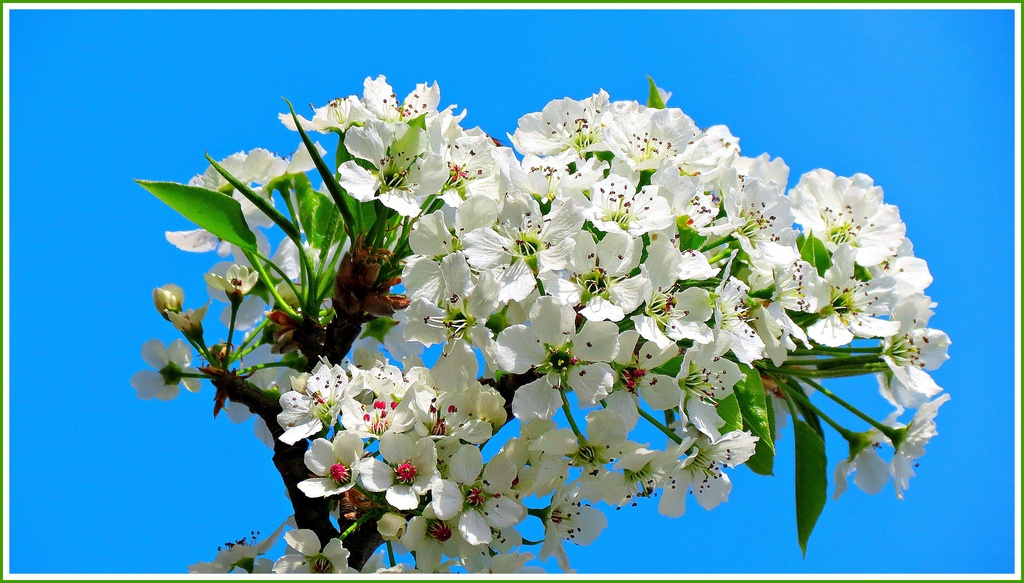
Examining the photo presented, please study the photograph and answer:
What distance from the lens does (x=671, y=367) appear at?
134cm

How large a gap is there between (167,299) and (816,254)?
123 centimetres

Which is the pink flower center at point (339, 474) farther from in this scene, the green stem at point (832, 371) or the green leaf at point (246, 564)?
the green stem at point (832, 371)

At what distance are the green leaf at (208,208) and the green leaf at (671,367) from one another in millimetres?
751

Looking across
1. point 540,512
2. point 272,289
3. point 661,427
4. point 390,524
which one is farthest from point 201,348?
A: point 661,427

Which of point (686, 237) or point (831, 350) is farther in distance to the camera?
point (831, 350)

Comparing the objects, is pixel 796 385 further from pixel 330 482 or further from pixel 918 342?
pixel 330 482

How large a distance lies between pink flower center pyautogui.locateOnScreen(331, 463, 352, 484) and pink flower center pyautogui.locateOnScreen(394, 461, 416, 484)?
82 mm

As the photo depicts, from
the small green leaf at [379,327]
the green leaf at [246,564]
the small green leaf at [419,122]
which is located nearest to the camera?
the small green leaf at [419,122]

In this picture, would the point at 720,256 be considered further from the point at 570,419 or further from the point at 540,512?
the point at 540,512

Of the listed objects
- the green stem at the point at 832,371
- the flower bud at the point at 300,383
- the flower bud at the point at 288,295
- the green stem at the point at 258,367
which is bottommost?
the green stem at the point at 832,371

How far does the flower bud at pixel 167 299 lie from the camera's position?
169cm

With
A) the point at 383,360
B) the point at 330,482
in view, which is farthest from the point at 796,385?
the point at 330,482

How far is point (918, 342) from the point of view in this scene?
5.08 feet

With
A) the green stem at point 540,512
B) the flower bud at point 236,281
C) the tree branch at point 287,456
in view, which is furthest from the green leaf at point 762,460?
the flower bud at point 236,281
